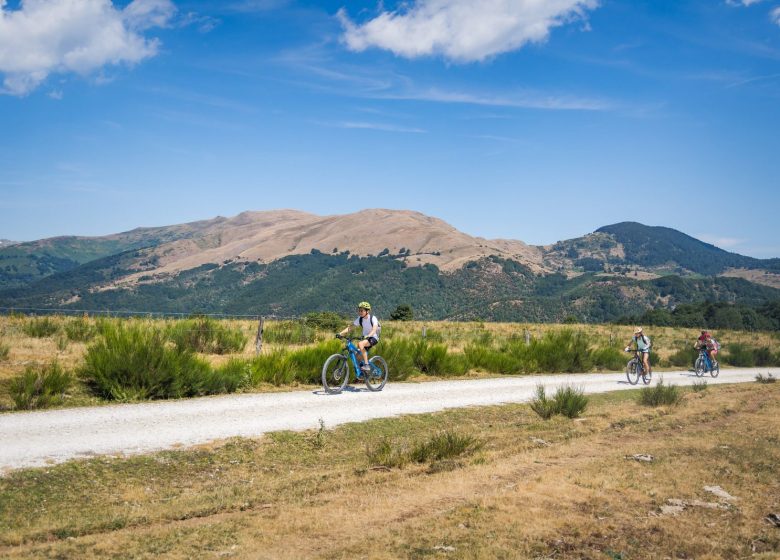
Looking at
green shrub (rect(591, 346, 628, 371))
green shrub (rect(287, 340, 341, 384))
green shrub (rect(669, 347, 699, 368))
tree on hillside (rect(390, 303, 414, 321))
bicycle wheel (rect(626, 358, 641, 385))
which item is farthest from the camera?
tree on hillside (rect(390, 303, 414, 321))

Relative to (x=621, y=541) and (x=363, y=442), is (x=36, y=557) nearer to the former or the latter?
(x=621, y=541)

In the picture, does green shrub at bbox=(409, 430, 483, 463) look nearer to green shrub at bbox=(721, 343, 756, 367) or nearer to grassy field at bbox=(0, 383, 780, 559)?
grassy field at bbox=(0, 383, 780, 559)

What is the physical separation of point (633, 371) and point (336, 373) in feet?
40.4

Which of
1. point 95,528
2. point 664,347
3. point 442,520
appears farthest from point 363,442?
point 664,347

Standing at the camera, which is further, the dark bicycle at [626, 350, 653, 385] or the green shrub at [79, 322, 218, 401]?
the dark bicycle at [626, 350, 653, 385]

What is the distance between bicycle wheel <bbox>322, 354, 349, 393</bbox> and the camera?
48.1 ft

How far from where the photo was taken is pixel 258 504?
6.31m

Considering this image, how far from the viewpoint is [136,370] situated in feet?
41.8

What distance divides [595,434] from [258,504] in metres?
6.41

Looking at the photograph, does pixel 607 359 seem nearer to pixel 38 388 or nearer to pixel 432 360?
pixel 432 360

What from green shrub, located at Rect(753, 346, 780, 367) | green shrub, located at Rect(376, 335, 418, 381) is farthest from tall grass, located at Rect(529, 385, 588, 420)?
green shrub, located at Rect(753, 346, 780, 367)

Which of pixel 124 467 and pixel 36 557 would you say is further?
pixel 124 467

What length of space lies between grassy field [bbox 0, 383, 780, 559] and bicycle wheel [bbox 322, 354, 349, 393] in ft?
14.4

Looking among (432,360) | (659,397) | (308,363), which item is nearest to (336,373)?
(308,363)
